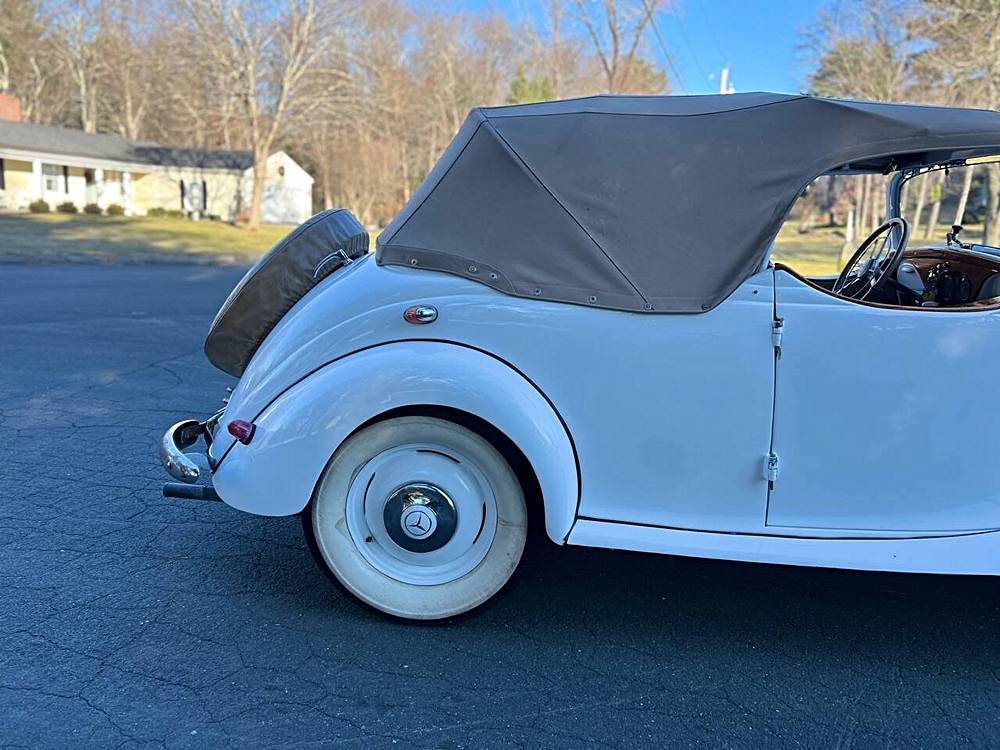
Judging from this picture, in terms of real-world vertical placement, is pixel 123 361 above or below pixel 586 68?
below

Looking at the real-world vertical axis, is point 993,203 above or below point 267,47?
below

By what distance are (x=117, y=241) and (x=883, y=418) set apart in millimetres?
26213

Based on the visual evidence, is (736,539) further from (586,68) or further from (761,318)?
(586,68)

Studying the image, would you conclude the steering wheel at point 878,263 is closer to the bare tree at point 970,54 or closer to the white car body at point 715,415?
the white car body at point 715,415

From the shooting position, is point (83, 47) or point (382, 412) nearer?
point (382, 412)

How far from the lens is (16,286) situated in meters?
12.9

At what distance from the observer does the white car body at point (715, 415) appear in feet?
8.77

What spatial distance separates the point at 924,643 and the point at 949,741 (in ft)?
2.01

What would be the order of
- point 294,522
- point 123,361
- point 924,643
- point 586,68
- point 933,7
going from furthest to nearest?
point 586,68, point 933,7, point 123,361, point 294,522, point 924,643

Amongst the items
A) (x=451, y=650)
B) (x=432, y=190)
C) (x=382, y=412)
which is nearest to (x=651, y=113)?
(x=432, y=190)

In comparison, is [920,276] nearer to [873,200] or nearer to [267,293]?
[267,293]

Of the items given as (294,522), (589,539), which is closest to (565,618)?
(589,539)

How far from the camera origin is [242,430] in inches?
114

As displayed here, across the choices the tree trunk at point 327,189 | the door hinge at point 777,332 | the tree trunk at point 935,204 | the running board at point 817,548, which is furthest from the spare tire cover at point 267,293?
the tree trunk at point 327,189
